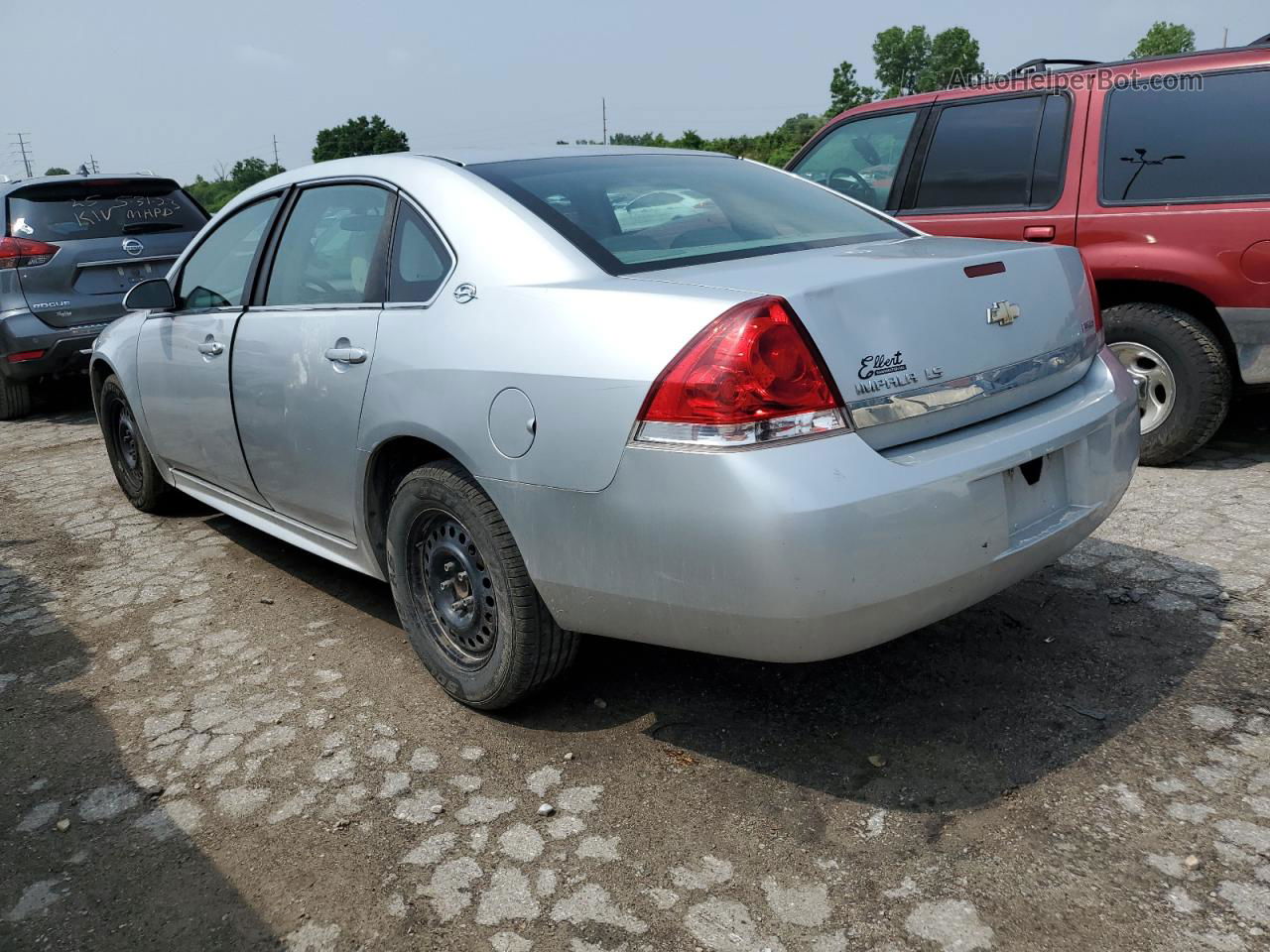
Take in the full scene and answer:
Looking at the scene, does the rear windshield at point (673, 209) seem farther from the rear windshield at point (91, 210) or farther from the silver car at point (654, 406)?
the rear windshield at point (91, 210)

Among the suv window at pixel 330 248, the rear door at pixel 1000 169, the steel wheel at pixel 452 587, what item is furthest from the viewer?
the rear door at pixel 1000 169

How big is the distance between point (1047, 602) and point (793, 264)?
1669 millimetres

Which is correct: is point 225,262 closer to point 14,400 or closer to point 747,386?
point 747,386

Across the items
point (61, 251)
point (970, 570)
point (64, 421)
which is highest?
point (61, 251)

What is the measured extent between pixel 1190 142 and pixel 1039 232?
0.73m

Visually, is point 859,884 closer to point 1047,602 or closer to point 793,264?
point 793,264

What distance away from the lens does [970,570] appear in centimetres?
245

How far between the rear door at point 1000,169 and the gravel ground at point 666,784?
1.96 meters

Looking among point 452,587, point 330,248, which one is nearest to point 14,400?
point 330,248

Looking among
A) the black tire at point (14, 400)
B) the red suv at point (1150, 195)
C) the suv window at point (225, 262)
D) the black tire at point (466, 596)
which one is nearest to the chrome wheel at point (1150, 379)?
the red suv at point (1150, 195)

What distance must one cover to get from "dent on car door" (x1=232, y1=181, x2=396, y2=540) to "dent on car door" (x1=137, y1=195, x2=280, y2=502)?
0.48 feet

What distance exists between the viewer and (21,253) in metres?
7.52

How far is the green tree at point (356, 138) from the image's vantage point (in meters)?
89.8

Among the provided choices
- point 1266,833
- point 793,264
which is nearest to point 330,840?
point 793,264
